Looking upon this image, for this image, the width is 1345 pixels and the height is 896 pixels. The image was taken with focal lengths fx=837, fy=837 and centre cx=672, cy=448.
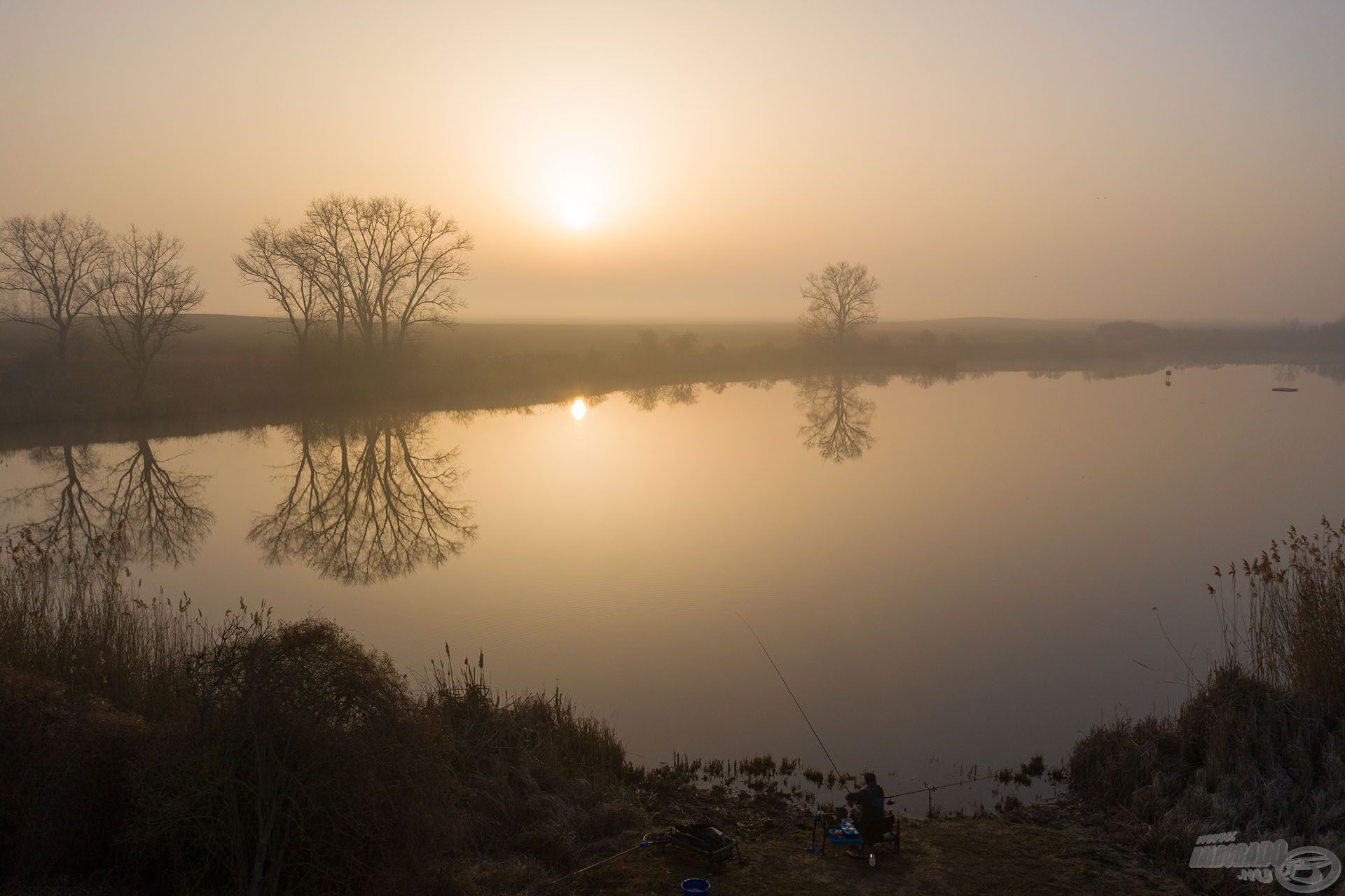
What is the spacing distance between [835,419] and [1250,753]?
2081 centimetres

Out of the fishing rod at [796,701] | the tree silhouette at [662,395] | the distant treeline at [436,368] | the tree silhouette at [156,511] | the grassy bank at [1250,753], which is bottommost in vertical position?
the fishing rod at [796,701]

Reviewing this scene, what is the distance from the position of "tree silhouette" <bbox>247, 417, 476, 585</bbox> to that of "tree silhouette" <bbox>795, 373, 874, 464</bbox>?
877 cm

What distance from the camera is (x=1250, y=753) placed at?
5250 mm

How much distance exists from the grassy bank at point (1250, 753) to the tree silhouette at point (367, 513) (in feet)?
27.9

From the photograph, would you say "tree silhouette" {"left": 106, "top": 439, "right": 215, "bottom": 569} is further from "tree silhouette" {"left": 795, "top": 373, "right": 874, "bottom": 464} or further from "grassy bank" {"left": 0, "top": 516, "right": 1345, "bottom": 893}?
"tree silhouette" {"left": 795, "top": 373, "right": 874, "bottom": 464}

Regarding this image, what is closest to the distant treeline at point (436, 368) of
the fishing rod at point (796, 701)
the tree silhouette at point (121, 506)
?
the tree silhouette at point (121, 506)

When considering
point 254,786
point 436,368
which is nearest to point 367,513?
point 254,786

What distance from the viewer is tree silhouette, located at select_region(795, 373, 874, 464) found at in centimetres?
2033

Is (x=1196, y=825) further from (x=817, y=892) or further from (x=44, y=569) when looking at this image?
(x=44, y=569)

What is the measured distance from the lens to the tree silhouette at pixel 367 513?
38.3 ft

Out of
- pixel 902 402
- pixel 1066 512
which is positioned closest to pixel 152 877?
pixel 1066 512

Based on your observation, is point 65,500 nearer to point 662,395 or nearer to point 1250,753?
point 1250,753

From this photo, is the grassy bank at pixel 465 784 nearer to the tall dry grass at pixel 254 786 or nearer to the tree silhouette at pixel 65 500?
the tall dry grass at pixel 254 786

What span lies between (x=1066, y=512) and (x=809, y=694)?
8.13 m
